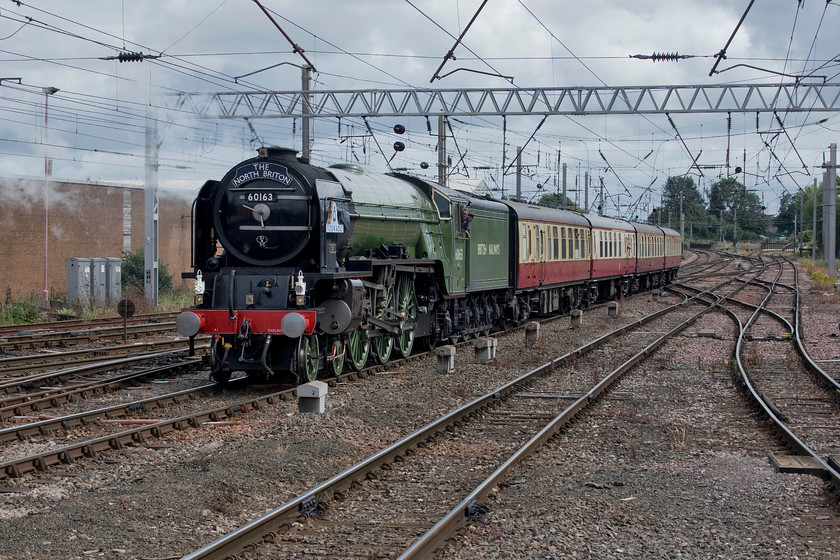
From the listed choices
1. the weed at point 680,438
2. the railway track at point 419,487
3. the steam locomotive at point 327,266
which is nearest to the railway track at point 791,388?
the weed at point 680,438

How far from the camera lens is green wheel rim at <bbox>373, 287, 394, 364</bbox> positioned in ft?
45.3

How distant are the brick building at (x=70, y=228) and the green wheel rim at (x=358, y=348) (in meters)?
16.7

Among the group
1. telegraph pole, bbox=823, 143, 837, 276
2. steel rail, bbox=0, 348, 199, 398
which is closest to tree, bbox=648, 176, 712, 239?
telegraph pole, bbox=823, 143, 837, 276

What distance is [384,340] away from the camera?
48.3 ft

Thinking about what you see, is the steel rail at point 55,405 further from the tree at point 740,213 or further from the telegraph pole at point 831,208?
the tree at point 740,213

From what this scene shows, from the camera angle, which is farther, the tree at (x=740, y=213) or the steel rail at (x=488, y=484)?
the tree at (x=740, y=213)

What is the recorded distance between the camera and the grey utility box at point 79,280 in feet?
84.6

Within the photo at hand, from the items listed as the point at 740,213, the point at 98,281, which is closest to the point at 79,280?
the point at 98,281

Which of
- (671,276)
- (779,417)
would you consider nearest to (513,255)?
(779,417)

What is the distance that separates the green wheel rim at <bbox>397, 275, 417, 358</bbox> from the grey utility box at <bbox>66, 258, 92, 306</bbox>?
45.6 ft

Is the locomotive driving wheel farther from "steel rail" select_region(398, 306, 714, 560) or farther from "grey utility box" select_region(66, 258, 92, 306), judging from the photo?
"grey utility box" select_region(66, 258, 92, 306)

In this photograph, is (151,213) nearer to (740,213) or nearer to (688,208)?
(688,208)

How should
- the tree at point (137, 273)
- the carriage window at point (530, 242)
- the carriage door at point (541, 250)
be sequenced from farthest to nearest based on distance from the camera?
the tree at point (137, 273) < the carriage door at point (541, 250) < the carriage window at point (530, 242)

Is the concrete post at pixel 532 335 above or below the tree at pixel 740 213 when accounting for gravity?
below
